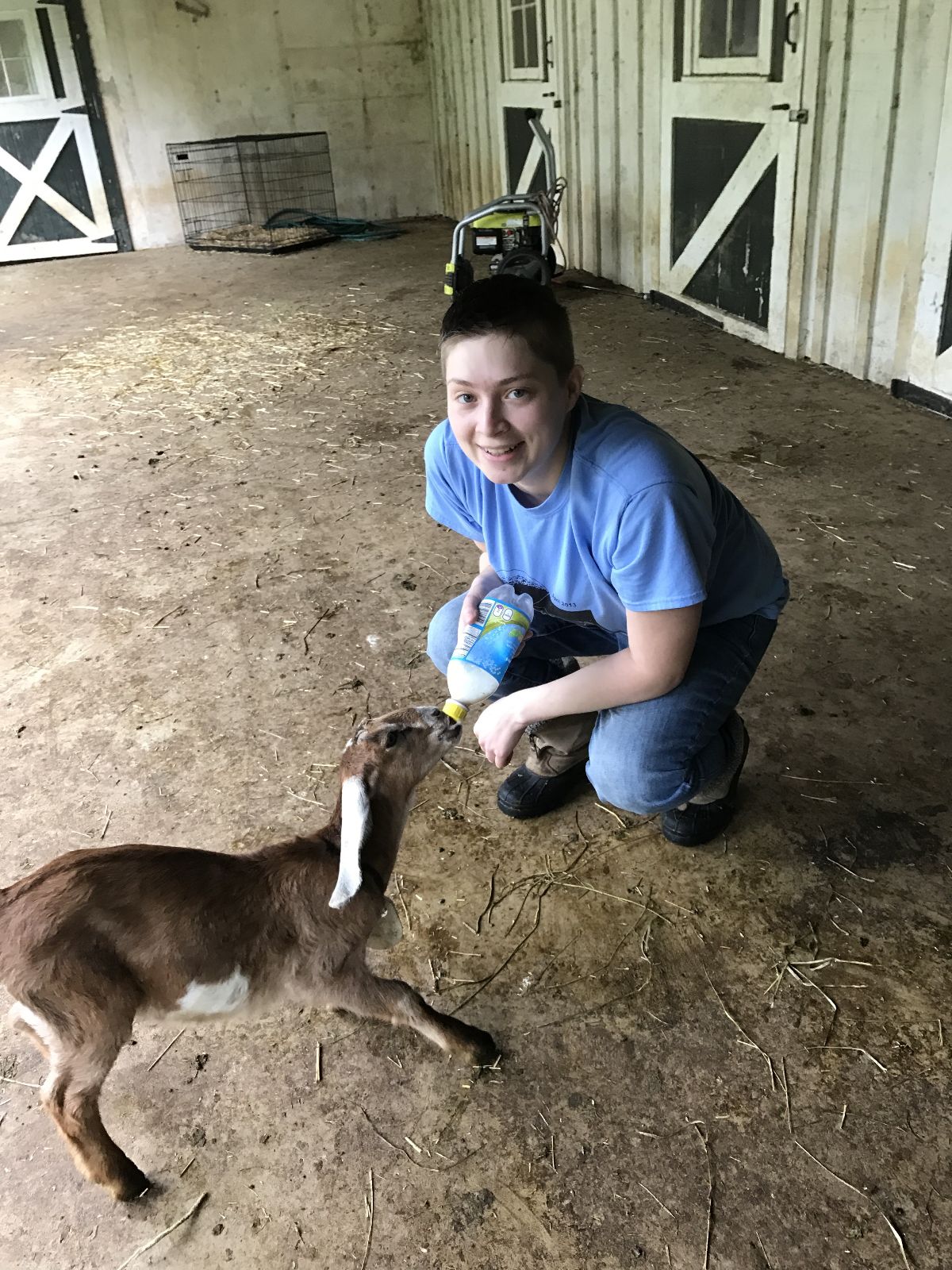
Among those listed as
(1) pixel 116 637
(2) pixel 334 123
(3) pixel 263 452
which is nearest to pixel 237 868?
(1) pixel 116 637

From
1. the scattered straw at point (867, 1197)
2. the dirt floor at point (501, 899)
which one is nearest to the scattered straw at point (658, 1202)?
the dirt floor at point (501, 899)

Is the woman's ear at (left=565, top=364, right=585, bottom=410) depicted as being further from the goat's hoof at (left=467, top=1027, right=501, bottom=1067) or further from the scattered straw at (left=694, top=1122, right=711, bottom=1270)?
the scattered straw at (left=694, top=1122, right=711, bottom=1270)

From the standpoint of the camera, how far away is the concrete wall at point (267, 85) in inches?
420

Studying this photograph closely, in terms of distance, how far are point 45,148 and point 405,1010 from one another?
11657mm

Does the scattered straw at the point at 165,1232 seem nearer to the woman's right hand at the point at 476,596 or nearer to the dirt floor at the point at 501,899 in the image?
the dirt floor at the point at 501,899

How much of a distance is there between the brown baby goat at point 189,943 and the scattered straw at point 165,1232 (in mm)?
92

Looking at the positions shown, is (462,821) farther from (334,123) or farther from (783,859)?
(334,123)

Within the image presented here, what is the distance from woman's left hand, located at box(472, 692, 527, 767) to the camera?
1972 millimetres

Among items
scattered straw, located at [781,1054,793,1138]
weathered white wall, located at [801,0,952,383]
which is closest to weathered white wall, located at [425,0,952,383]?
weathered white wall, located at [801,0,952,383]

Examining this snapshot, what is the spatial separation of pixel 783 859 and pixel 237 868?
1301 mm

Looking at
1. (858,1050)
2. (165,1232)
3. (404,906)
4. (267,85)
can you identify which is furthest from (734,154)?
(267,85)

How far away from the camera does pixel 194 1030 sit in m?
2.04

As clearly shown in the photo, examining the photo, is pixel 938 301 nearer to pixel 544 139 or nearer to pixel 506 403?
pixel 544 139

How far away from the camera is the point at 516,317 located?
169cm
